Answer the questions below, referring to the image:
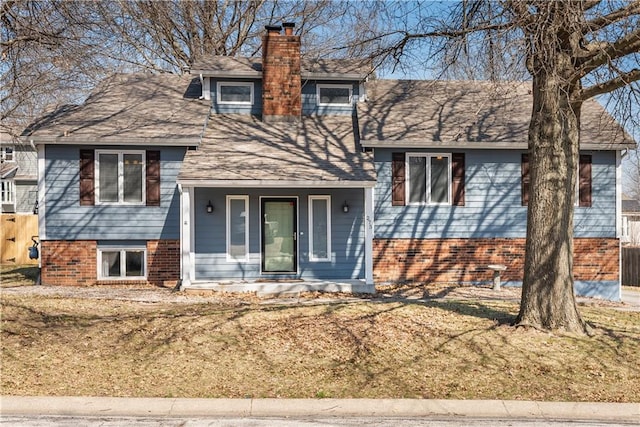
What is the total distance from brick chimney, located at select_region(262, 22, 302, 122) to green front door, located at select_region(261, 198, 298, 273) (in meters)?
3.02

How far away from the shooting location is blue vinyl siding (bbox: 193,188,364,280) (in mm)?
14984

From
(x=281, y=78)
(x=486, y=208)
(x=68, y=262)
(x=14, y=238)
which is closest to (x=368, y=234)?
(x=486, y=208)

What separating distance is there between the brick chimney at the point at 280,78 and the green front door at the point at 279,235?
3.02m

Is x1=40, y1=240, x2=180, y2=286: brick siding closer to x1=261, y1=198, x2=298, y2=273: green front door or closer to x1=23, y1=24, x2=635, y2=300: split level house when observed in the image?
x1=23, y1=24, x2=635, y2=300: split level house

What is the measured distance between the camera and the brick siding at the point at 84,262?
14922mm

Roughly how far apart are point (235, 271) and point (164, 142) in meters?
3.66

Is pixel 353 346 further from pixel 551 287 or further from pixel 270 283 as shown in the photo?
pixel 270 283

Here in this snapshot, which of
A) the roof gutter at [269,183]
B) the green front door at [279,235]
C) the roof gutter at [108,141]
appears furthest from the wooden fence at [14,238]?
the roof gutter at [269,183]

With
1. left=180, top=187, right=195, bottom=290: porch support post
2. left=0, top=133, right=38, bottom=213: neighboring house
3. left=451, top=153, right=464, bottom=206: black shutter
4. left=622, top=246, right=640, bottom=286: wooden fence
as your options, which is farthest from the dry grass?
left=0, top=133, right=38, bottom=213: neighboring house

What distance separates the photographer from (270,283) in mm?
14078

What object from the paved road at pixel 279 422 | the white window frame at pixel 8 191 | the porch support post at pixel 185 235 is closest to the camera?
the paved road at pixel 279 422

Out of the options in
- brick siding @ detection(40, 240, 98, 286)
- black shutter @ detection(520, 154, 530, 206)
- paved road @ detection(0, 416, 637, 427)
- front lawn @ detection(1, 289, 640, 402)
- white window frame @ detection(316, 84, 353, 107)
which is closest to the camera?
paved road @ detection(0, 416, 637, 427)

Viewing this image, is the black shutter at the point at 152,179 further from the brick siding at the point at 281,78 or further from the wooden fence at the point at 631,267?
the wooden fence at the point at 631,267

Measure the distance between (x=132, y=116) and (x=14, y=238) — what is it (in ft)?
35.1
